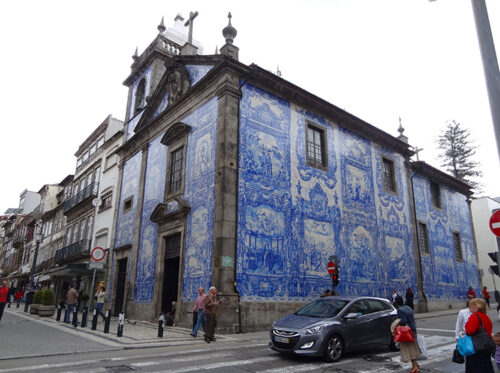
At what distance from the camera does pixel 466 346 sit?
15.3 feet

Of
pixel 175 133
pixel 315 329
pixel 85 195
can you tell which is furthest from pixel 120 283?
pixel 315 329

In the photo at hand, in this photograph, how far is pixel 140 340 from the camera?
1023cm

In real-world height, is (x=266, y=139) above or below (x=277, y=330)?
above

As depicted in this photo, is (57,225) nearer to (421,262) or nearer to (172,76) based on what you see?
(172,76)

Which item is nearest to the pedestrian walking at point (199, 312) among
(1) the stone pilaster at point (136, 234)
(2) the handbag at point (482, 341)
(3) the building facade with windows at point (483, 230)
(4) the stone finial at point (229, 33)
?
(1) the stone pilaster at point (136, 234)

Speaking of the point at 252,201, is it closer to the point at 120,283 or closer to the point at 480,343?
the point at 120,283

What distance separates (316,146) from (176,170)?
21.2 ft

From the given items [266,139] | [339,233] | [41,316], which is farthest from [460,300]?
[41,316]

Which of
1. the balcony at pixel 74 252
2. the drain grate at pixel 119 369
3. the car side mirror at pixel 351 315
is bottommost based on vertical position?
the drain grate at pixel 119 369

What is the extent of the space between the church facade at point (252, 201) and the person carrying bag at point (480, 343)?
851 cm

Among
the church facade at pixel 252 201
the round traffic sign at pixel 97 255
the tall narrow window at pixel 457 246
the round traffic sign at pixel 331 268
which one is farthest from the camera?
the tall narrow window at pixel 457 246

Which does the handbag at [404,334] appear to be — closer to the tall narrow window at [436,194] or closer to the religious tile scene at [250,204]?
the religious tile scene at [250,204]

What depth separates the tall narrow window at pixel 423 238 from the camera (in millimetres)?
22464

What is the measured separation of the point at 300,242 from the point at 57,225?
2869 centimetres
